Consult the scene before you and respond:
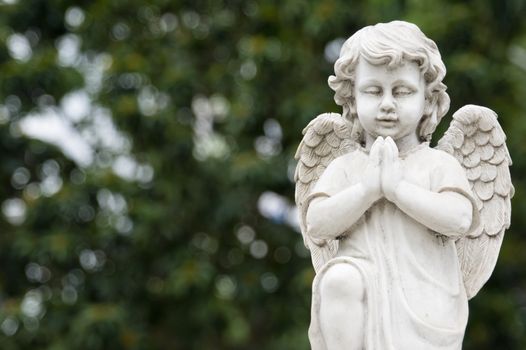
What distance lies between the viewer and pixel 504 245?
14.7 m

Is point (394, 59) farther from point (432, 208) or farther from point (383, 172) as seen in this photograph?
point (432, 208)

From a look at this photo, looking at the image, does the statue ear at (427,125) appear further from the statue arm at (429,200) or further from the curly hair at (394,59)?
the statue arm at (429,200)

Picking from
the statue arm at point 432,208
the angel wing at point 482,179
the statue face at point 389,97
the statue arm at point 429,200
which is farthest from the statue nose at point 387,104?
the angel wing at point 482,179

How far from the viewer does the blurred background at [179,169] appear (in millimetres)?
14211

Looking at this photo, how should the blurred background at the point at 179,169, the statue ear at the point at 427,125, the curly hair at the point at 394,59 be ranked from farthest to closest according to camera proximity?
the blurred background at the point at 179,169
the statue ear at the point at 427,125
the curly hair at the point at 394,59

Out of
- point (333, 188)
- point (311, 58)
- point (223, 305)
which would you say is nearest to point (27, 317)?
point (223, 305)

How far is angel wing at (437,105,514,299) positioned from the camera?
7.43 m

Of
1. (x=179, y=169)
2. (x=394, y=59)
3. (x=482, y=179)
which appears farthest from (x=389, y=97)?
(x=179, y=169)

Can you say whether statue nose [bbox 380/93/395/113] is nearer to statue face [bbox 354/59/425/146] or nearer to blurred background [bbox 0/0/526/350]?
statue face [bbox 354/59/425/146]

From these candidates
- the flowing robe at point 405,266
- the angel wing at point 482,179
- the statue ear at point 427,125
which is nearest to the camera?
the flowing robe at point 405,266

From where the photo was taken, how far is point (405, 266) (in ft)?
22.8

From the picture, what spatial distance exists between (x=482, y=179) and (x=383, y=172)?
880 mm

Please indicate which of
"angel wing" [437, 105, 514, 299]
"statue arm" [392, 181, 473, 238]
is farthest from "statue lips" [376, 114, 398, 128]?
"angel wing" [437, 105, 514, 299]

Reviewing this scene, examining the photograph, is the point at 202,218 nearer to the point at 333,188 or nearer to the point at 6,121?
the point at 6,121
